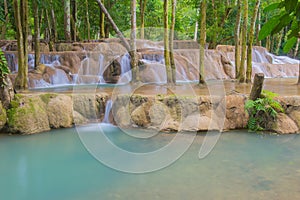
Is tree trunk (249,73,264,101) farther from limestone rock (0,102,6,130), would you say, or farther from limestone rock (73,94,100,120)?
limestone rock (0,102,6,130)

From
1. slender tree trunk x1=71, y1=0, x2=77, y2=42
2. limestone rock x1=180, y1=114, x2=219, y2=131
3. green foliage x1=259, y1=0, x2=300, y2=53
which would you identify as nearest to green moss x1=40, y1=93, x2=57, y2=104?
limestone rock x1=180, y1=114, x2=219, y2=131

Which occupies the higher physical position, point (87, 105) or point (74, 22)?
point (74, 22)

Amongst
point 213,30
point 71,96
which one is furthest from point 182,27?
point 71,96

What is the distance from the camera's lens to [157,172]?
443 centimetres

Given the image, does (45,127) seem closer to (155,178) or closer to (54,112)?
(54,112)

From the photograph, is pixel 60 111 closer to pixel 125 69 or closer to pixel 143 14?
pixel 125 69

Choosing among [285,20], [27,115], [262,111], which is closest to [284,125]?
[262,111]

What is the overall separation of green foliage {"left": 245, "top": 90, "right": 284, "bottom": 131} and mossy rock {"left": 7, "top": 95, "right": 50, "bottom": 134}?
13.8 feet

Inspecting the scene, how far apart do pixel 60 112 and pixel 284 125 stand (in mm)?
4622

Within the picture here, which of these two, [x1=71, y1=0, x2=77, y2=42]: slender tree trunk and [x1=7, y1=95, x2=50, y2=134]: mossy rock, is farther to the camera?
[x1=71, y1=0, x2=77, y2=42]: slender tree trunk

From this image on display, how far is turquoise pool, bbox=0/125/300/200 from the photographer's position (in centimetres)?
373

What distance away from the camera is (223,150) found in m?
5.28

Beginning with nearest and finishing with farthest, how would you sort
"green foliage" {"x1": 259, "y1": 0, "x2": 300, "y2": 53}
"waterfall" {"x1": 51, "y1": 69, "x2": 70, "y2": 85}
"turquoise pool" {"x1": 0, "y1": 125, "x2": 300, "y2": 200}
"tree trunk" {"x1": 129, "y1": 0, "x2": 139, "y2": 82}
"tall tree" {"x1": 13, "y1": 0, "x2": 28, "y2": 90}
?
"green foliage" {"x1": 259, "y1": 0, "x2": 300, "y2": 53} → "turquoise pool" {"x1": 0, "y1": 125, "x2": 300, "y2": 200} → "tall tree" {"x1": 13, "y1": 0, "x2": 28, "y2": 90} → "tree trunk" {"x1": 129, "y1": 0, "x2": 139, "y2": 82} → "waterfall" {"x1": 51, "y1": 69, "x2": 70, "y2": 85}

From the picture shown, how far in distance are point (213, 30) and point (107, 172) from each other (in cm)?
1192
